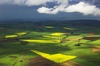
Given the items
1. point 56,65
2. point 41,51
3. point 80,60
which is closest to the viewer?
point 56,65

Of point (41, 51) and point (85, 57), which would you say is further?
point (41, 51)

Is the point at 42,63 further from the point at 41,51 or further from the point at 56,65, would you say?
the point at 41,51

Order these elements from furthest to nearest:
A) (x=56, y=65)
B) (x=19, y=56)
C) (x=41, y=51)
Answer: (x=41, y=51)
(x=19, y=56)
(x=56, y=65)

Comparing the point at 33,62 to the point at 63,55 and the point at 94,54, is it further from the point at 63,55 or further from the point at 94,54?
the point at 94,54

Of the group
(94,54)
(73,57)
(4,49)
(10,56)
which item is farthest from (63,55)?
(4,49)

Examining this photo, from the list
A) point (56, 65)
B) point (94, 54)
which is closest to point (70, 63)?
point (56, 65)

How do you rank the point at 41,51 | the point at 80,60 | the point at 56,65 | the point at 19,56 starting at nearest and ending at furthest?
the point at 56,65 < the point at 80,60 < the point at 19,56 < the point at 41,51

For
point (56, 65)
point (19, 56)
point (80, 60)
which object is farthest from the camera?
point (19, 56)

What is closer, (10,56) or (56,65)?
(56,65)
